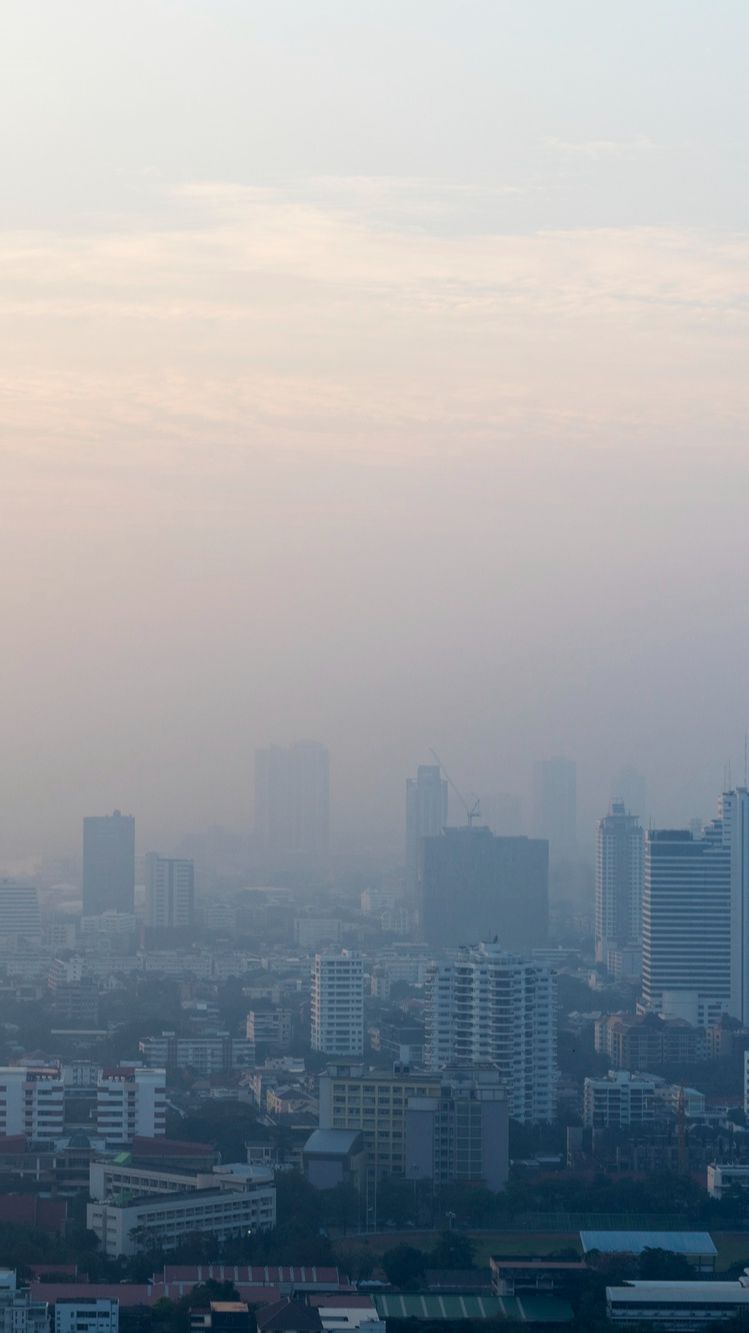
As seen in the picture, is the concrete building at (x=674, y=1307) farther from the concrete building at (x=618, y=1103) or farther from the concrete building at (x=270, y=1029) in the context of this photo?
the concrete building at (x=270, y=1029)

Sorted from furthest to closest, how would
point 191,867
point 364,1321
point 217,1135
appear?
1. point 191,867
2. point 217,1135
3. point 364,1321

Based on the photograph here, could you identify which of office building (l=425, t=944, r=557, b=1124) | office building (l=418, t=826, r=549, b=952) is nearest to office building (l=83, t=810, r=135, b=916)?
office building (l=418, t=826, r=549, b=952)

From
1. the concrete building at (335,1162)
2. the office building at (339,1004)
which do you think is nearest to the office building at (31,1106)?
the concrete building at (335,1162)

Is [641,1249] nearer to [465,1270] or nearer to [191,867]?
[465,1270]

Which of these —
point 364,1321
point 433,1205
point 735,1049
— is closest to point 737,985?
point 735,1049

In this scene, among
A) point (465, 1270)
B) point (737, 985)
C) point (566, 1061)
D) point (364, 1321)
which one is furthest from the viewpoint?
point (737, 985)

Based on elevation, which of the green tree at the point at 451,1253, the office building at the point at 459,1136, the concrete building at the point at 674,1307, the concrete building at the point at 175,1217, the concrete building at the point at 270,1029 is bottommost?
the concrete building at the point at 674,1307
